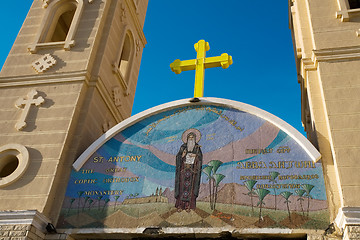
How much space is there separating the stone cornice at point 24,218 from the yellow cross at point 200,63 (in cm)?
528

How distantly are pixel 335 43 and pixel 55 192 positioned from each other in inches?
297

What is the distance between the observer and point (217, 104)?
9.95 m

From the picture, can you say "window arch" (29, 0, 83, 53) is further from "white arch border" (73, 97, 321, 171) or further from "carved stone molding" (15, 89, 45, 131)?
"white arch border" (73, 97, 321, 171)

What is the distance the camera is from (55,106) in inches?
417

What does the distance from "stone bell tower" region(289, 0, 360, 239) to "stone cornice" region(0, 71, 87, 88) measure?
19.5 ft

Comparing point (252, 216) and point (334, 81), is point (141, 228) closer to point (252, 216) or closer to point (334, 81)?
point (252, 216)

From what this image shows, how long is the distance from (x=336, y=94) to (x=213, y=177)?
3.35 meters

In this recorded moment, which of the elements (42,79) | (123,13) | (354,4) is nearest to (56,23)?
(123,13)

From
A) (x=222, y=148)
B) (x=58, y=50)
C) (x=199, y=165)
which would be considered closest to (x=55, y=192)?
(x=199, y=165)

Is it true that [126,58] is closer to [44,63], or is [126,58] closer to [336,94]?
[44,63]

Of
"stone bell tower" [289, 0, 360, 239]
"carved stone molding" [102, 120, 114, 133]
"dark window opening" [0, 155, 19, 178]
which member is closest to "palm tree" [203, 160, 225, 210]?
"stone bell tower" [289, 0, 360, 239]

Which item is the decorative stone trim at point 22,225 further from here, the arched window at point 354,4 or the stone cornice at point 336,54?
the arched window at point 354,4

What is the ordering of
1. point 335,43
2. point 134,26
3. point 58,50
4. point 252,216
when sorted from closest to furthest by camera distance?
1. point 252,216
2. point 335,43
3. point 58,50
4. point 134,26

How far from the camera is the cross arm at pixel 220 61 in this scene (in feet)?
38.4
